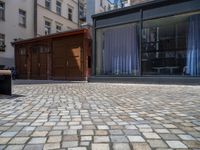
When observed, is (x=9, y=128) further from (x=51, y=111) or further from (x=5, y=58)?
(x=5, y=58)

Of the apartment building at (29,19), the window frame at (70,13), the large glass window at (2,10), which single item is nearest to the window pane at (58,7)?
the apartment building at (29,19)

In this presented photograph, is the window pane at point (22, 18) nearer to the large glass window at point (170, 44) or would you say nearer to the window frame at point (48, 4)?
the window frame at point (48, 4)

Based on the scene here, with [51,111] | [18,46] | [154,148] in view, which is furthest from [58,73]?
[154,148]

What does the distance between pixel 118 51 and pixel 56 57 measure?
544 cm

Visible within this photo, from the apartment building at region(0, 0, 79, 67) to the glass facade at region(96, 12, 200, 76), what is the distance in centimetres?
1231

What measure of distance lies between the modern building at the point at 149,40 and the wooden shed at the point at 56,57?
2.06m

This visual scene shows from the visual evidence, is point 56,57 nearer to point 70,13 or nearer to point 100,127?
point 100,127

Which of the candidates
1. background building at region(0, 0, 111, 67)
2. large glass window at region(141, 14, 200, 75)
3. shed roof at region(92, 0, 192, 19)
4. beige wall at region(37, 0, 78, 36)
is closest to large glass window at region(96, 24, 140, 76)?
large glass window at region(141, 14, 200, 75)

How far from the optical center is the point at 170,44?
11.0 m

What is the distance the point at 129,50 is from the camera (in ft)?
39.5

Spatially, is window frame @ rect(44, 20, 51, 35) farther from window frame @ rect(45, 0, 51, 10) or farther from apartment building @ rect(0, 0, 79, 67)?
window frame @ rect(45, 0, 51, 10)

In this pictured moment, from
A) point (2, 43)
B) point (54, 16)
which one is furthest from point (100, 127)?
point (54, 16)

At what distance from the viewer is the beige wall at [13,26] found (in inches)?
881

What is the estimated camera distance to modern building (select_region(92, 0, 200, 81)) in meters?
10.3
